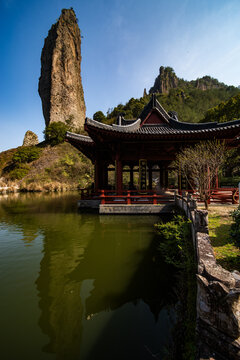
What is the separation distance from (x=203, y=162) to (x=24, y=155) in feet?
126

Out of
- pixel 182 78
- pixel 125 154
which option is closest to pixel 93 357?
pixel 125 154

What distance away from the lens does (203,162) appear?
8070mm

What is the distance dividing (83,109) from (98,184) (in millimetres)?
53213

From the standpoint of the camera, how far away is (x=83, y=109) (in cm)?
5766

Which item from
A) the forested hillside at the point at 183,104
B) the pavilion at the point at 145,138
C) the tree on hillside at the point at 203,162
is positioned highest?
the forested hillside at the point at 183,104

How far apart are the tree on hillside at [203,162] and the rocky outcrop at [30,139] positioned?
5216cm

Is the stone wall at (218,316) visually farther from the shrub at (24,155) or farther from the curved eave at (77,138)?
the shrub at (24,155)

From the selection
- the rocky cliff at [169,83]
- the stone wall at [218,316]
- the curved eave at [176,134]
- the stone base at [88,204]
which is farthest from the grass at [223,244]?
the rocky cliff at [169,83]

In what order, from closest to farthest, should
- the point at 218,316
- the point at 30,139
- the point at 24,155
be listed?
1. the point at 218,316
2. the point at 24,155
3. the point at 30,139

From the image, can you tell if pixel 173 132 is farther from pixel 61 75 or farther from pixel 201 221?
pixel 61 75

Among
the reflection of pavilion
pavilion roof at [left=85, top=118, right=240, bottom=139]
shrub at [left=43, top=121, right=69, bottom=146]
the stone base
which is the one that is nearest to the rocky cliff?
shrub at [left=43, top=121, right=69, bottom=146]

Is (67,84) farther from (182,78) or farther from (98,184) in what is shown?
(182,78)

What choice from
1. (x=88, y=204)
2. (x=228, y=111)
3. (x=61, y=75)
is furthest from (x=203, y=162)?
(x=61, y=75)

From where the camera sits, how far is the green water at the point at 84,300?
215cm
